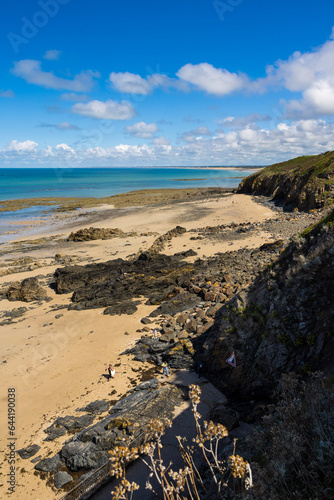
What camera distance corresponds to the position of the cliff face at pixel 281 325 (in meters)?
8.60

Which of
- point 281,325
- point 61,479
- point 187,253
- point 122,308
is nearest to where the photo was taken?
point 61,479

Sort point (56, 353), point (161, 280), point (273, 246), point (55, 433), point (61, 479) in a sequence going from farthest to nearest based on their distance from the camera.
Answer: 1. point (273, 246)
2. point (161, 280)
3. point (56, 353)
4. point (55, 433)
5. point (61, 479)

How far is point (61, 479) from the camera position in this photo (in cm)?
839

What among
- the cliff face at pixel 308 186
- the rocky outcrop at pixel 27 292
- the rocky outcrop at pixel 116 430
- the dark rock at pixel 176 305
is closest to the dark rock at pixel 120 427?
the rocky outcrop at pixel 116 430

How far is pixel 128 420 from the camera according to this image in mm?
9672

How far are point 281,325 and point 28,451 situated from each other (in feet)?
30.9

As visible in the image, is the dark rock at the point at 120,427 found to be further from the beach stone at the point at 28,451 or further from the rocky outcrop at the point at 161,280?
the rocky outcrop at the point at 161,280

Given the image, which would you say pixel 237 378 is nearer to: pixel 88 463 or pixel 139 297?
pixel 88 463

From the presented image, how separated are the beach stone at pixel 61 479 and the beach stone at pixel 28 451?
55.8 inches

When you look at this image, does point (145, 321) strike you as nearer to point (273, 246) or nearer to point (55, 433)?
point (55, 433)

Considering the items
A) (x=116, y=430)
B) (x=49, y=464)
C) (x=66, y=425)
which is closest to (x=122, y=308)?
(x=66, y=425)

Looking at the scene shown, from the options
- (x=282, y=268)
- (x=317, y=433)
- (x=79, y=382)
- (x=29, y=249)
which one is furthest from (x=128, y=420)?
(x=29, y=249)

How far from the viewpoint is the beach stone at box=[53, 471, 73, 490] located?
829cm

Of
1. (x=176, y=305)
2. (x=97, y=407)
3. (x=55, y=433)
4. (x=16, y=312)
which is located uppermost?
(x=176, y=305)
